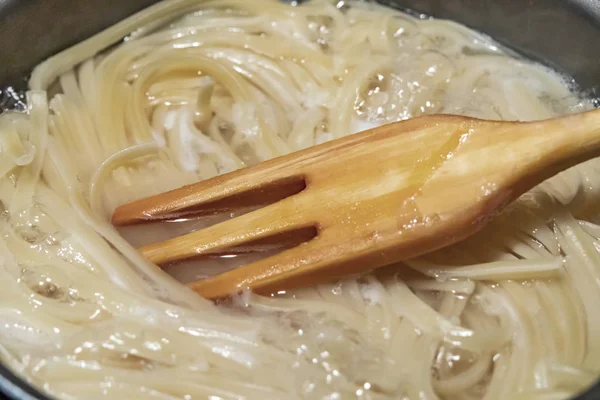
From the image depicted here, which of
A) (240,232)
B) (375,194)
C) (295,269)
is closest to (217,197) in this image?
(240,232)

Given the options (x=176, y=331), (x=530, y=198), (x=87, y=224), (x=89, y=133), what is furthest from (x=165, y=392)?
(x=530, y=198)

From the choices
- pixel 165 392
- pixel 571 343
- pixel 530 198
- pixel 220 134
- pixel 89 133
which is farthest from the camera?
pixel 220 134

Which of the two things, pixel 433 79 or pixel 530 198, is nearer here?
pixel 530 198

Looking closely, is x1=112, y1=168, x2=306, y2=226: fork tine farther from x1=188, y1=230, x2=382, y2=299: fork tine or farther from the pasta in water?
x1=188, y1=230, x2=382, y2=299: fork tine

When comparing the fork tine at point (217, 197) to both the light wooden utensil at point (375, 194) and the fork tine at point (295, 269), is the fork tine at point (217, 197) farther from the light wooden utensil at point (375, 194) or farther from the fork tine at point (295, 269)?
the fork tine at point (295, 269)

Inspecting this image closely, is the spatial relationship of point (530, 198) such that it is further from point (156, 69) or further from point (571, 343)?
point (156, 69)

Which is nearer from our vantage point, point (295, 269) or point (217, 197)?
point (295, 269)

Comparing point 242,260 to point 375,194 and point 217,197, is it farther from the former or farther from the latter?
point 375,194

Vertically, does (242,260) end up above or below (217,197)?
below
